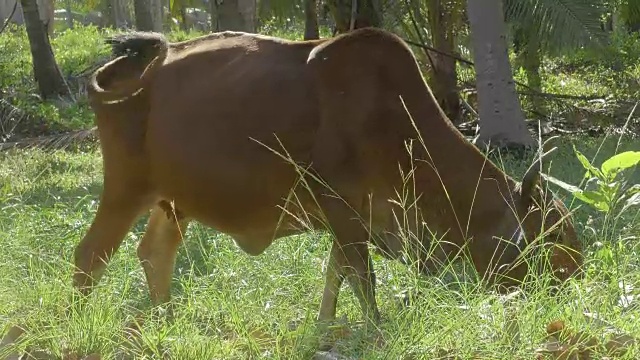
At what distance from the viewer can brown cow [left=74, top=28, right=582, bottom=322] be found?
4371 millimetres

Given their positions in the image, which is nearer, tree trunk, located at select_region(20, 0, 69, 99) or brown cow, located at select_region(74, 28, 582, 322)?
brown cow, located at select_region(74, 28, 582, 322)

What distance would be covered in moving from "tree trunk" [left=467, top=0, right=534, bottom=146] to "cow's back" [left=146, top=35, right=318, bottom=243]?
407 centimetres

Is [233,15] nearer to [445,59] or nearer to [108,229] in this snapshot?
[445,59]

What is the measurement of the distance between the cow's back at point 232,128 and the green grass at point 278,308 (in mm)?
354

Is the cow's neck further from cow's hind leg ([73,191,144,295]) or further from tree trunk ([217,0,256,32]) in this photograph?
tree trunk ([217,0,256,32])

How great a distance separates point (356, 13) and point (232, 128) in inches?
210

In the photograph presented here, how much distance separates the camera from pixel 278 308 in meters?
4.18

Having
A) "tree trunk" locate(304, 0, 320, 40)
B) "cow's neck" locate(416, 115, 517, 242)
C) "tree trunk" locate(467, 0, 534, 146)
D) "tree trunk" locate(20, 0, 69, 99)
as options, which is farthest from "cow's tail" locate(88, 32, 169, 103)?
"tree trunk" locate(20, 0, 69, 99)

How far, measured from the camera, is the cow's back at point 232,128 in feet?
15.4

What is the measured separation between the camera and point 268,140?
4.71 meters

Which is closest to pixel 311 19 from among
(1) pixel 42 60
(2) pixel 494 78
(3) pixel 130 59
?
(2) pixel 494 78

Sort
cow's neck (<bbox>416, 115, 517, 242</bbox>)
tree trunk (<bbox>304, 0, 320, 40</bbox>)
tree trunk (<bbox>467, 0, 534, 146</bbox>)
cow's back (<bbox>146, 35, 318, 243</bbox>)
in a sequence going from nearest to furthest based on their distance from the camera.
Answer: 1. cow's neck (<bbox>416, 115, 517, 242</bbox>)
2. cow's back (<bbox>146, 35, 318, 243</bbox>)
3. tree trunk (<bbox>467, 0, 534, 146</bbox>)
4. tree trunk (<bbox>304, 0, 320, 40</bbox>)

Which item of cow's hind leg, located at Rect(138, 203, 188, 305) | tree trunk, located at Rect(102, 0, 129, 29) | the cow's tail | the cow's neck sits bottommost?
tree trunk, located at Rect(102, 0, 129, 29)

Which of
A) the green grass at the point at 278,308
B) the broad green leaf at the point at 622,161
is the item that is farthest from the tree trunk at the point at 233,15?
the broad green leaf at the point at 622,161
